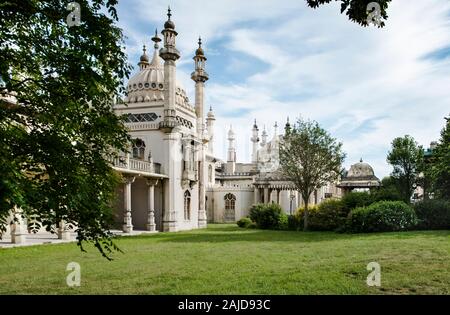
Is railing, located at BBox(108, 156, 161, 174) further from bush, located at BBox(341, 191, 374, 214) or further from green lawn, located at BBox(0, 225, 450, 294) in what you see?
bush, located at BBox(341, 191, 374, 214)

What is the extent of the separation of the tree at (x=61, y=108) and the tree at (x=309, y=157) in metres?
21.7

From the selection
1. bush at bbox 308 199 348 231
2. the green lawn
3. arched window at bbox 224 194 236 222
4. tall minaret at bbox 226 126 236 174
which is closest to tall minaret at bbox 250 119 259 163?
tall minaret at bbox 226 126 236 174

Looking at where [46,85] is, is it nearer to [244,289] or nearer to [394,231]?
[244,289]

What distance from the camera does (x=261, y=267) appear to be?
11508 mm

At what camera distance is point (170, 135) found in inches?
1246

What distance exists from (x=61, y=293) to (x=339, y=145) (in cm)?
2293

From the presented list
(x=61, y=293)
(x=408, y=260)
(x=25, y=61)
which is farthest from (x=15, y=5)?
(x=408, y=260)

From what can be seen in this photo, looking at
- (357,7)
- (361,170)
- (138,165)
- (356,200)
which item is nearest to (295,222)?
(356,200)

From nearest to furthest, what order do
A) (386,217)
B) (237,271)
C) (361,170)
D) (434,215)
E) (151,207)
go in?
1. (237,271)
2. (386,217)
3. (434,215)
4. (151,207)
5. (361,170)

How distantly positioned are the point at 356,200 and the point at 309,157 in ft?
14.1

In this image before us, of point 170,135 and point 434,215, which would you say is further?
point 170,135

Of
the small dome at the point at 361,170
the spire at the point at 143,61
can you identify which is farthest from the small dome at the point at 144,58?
the small dome at the point at 361,170

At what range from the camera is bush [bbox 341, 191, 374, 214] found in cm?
2714

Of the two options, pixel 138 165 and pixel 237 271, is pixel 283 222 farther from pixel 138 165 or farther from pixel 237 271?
pixel 237 271
